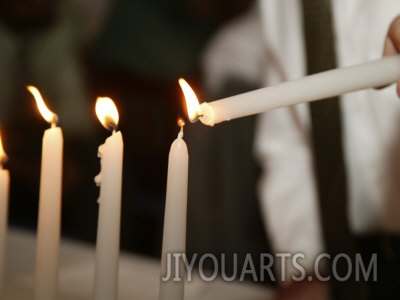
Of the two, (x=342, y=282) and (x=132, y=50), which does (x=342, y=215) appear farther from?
(x=132, y=50)

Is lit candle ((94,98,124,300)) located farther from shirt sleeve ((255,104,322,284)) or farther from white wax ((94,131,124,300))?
shirt sleeve ((255,104,322,284))

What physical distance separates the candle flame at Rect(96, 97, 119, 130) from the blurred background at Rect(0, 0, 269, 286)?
1.18 meters

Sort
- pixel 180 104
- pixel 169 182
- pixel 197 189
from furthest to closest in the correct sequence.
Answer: pixel 180 104 < pixel 197 189 < pixel 169 182

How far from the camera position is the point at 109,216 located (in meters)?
0.28

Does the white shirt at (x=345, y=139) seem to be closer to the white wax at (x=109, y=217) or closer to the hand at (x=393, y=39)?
the hand at (x=393, y=39)

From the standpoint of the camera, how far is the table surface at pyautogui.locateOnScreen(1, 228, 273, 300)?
1.61 feet

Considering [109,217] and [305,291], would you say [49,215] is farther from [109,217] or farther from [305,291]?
[305,291]

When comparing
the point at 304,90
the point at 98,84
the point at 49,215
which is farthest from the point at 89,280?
the point at 98,84

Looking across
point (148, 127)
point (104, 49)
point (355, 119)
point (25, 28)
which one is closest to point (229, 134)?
point (355, 119)

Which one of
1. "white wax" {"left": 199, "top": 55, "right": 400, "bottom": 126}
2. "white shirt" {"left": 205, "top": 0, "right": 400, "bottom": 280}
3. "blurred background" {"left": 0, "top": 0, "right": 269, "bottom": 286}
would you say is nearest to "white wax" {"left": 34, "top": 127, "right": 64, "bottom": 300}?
"white wax" {"left": 199, "top": 55, "right": 400, "bottom": 126}

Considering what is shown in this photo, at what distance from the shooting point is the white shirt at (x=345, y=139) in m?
0.56

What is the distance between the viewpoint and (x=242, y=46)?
1.02m

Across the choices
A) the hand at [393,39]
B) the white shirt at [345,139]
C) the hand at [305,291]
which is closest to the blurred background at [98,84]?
the white shirt at [345,139]

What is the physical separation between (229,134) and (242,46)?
0.19 meters
